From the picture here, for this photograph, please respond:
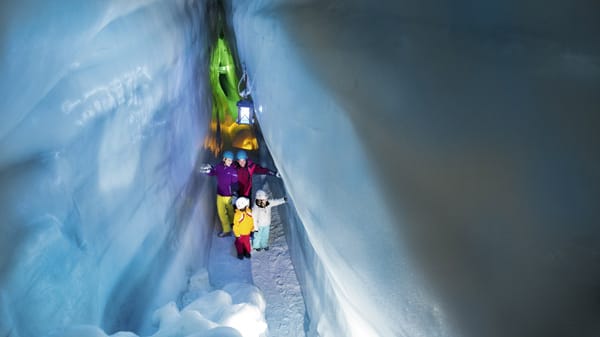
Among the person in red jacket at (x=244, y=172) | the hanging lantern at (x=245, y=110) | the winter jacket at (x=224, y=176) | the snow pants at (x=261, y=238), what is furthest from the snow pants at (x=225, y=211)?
the hanging lantern at (x=245, y=110)

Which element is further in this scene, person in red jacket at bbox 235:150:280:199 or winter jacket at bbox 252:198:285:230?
person in red jacket at bbox 235:150:280:199

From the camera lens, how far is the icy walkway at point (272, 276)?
355cm

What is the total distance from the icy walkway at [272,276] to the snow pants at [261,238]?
104 mm

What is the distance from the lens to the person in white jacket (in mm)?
4516

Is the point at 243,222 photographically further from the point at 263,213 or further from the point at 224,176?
the point at 224,176

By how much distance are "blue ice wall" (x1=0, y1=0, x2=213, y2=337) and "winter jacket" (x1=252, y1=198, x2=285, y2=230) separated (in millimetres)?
1485

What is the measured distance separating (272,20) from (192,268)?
8.92ft

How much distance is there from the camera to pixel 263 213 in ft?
14.9

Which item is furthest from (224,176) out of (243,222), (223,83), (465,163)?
(465,163)

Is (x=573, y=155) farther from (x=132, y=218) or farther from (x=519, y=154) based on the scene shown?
(x=132, y=218)

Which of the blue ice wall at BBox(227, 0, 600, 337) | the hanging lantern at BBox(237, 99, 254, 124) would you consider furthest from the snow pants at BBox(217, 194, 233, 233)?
the blue ice wall at BBox(227, 0, 600, 337)

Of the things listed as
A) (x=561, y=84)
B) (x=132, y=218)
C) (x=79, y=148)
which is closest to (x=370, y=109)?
(x=561, y=84)

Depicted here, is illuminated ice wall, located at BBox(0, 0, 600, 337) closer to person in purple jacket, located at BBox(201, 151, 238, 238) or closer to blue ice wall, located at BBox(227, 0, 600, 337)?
blue ice wall, located at BBox(227, 0, 600, 337)

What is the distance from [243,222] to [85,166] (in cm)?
284
